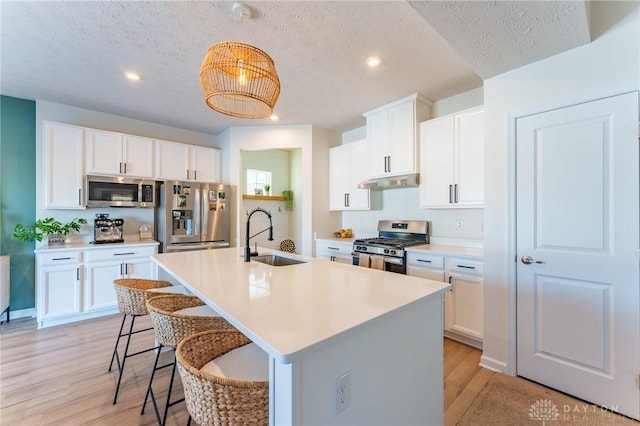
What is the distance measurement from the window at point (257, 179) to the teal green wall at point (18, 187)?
9.80ft

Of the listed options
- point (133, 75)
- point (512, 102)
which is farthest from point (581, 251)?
point (133, 75)

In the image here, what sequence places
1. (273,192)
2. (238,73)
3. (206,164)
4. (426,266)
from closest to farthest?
(238,73)
(426,266)
(206,164)
(273,192)

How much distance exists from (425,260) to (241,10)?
268cm

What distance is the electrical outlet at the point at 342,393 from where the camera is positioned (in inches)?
38.3

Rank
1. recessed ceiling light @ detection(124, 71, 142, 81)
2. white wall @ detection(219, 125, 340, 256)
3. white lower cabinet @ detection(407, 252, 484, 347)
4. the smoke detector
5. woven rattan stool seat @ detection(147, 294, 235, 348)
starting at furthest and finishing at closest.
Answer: white wall @ detection(219, 125, 340, 256)
recessed ceiling light @ detection(124, 71, 142, 81)
white lower cabinet @ detection(407, 252, 484, 347)
the smoke detector
woven rattan stool seat @ detection(147, 294, 235, 348)

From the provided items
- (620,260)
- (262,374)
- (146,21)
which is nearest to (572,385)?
(620,260)

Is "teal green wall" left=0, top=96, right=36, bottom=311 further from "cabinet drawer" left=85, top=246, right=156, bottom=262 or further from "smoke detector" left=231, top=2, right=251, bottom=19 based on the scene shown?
"smoke detector" left=231, top=2, right=251, bottom=19

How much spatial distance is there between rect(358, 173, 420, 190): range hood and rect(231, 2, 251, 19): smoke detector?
2309 millimetres

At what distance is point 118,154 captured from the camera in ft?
12.4

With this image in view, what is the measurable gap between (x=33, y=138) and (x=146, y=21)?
2.77 meters

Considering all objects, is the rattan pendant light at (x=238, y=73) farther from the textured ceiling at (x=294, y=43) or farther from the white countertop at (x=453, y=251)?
the white countertop at (x=453, y=251)

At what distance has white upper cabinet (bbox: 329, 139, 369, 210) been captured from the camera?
4.09 metres

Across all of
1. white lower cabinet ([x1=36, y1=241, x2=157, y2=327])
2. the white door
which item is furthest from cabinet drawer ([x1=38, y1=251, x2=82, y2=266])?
the white door

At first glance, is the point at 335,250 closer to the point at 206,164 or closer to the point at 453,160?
the point at 453,160
